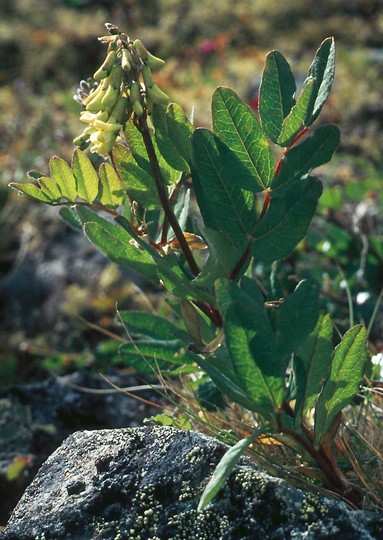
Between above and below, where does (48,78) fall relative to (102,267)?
above

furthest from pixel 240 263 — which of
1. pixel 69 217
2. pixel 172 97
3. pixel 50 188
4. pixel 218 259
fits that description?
pixel 172 97

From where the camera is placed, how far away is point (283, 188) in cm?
153

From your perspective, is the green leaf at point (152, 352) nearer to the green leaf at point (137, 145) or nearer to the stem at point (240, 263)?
the stem at point (240, 263)

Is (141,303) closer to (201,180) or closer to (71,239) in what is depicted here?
(71,239)

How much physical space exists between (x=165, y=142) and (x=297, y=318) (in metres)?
0.45

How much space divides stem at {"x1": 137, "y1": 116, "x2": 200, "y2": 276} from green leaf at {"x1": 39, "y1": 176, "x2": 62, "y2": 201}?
0.23 m

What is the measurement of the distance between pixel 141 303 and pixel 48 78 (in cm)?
473

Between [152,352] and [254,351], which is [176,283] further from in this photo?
[152,352]

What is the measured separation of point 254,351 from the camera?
4.40 ft

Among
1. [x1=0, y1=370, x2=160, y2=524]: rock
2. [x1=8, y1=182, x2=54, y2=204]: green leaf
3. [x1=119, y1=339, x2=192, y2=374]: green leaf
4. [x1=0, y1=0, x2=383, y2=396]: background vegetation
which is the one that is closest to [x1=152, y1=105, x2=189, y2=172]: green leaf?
[x1=8, y1=182, x2=54, y2=204]: green leaf

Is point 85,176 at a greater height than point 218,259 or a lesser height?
greater

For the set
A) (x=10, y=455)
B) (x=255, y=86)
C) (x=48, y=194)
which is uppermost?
(x=255, y=86)

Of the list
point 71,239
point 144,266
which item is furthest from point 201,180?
point 71,239

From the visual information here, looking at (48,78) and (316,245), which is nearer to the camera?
(316,245)
